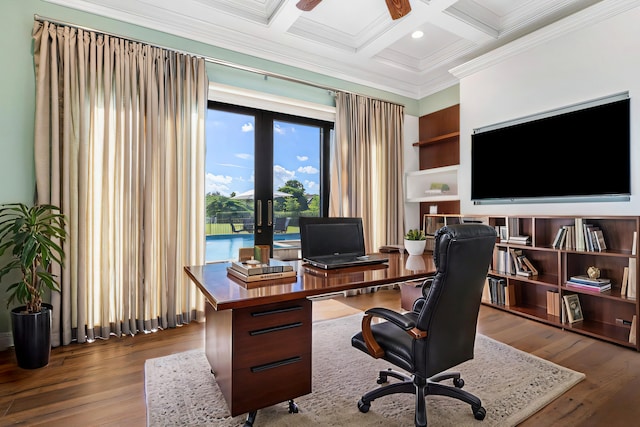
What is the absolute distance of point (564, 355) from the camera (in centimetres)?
Answer: 258

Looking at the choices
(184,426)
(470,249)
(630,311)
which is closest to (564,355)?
(630,311)

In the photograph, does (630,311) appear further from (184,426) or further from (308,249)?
(184,426)

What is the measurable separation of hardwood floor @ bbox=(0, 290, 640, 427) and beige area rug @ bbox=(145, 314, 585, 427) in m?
0.09

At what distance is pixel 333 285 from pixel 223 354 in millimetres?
712

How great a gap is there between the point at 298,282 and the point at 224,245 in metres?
2.31

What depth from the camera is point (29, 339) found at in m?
2.35

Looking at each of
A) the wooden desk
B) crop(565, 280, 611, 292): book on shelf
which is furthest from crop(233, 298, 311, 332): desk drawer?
crop(565, 280, 611, 292): book on shelf

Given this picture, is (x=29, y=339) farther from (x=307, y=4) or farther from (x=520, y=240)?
(x=520, y=240)

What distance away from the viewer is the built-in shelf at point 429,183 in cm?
458

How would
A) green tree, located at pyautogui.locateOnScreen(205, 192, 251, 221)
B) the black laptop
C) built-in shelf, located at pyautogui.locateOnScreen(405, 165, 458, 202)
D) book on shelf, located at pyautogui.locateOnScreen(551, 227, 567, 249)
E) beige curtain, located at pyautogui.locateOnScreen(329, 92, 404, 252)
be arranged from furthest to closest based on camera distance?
built-in shelf, located at pyautogui.locateOnScreen(405, 165, 458, 202) < beige curtain, located at pyautogui.locateOnScreen(329, 92, 404, 252) < green tree, located at pyautogui.locateOnScreen(205, 192, 251, 221) < book on shelf, located at pyautogui.locateOnScreen(551, 227, 567, 249) < the black laptop

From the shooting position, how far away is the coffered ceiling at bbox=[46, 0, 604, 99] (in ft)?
10.2

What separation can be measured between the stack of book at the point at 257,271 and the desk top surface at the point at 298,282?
3cm

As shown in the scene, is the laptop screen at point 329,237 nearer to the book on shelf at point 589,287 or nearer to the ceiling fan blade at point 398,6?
the ceiling fan blade at point 398,6

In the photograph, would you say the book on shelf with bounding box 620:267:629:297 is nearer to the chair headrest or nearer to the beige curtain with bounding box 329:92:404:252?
the chair headrest
